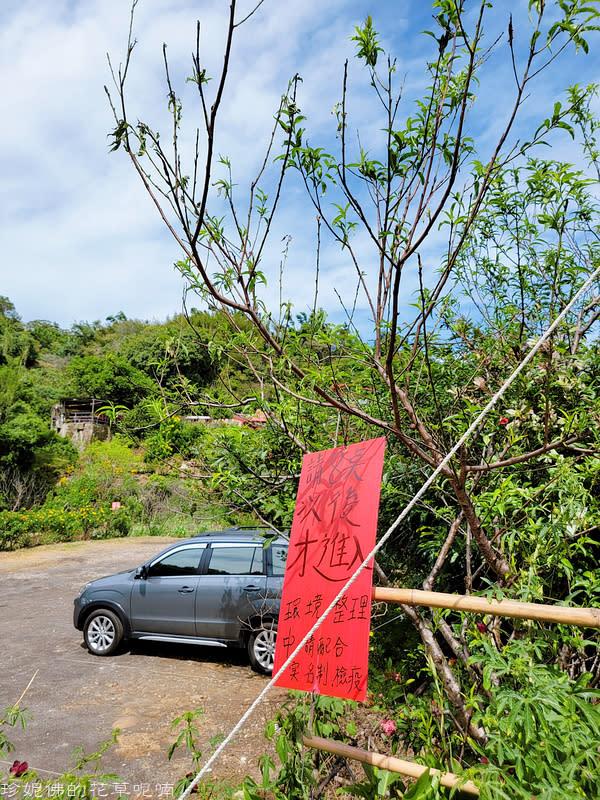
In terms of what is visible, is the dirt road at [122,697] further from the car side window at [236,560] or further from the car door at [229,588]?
the car side window at [236,560]

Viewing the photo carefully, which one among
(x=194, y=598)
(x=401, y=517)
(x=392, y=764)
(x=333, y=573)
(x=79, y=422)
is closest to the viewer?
(x=401, y=517)

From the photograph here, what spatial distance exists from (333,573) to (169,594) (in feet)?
14.9

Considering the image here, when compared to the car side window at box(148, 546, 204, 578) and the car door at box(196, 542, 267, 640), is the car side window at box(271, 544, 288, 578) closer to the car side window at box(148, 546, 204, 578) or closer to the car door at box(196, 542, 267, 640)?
the car door at box(196, 542, 267, 640)

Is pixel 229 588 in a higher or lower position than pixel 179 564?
lower

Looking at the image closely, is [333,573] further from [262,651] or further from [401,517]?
[262,651]

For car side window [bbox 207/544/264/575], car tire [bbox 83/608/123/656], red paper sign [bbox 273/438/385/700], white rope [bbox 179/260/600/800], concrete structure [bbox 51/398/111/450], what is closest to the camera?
white rope [bbox 179/260/600/800]

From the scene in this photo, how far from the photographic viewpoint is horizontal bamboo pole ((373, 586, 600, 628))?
4.03ft

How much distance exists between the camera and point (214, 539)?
575cm

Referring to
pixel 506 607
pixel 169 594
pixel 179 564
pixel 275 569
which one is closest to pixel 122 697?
pixel 169 594

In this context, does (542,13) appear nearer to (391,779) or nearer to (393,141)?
(393,141)

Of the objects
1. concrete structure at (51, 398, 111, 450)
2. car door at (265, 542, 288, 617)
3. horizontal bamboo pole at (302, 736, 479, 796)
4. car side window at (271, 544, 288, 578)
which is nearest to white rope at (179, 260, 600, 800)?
horizontal bamboo pole at (302, 736, 479, 796)

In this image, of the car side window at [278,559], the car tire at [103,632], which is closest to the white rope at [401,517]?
the car side window at [278,559]

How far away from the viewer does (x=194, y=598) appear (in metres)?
5.56

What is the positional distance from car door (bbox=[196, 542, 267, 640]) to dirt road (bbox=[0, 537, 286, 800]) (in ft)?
1.45
